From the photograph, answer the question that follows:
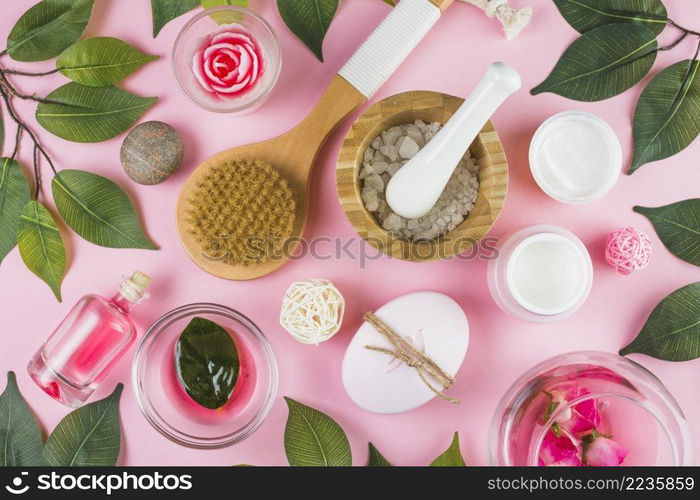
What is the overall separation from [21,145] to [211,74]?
0.36 metres

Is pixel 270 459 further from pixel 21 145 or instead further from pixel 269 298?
pixel 21 145

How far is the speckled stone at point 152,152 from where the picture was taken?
2.84 ft

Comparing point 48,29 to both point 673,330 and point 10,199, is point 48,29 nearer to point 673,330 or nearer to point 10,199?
point 10,199

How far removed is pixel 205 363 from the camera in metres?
0.83

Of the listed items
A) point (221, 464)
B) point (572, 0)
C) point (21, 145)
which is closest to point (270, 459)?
point (221, 464)

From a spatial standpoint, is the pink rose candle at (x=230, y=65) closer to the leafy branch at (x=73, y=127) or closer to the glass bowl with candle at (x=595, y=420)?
the leafy branch at (x=73, y=127)

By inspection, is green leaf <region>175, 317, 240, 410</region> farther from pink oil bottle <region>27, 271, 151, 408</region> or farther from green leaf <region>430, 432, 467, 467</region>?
green leaf <region>430, 432, 467, 467</region>

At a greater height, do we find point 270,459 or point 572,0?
point 572,0

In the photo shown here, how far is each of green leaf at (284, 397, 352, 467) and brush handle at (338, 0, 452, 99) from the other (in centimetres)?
50

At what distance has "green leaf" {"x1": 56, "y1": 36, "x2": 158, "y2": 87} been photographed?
90 centimetres

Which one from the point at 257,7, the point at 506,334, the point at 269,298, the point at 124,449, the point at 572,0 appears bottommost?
the point at 124,449

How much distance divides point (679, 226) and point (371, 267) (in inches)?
19.5

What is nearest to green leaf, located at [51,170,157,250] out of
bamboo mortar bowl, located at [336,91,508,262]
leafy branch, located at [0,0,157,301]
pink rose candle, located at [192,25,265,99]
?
leafy branch, located at [0,0,157,301]

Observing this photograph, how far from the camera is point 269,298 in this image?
2.95ft
